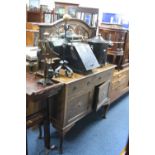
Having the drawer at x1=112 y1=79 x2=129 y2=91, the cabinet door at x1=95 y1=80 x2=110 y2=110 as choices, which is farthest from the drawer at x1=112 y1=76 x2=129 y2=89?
the cabinet door at x1=95 y1=80 x2=110 y2=110

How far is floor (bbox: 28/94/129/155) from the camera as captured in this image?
193cm

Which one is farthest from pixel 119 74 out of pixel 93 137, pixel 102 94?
pixel 93 137

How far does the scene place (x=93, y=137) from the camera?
217 centimetres

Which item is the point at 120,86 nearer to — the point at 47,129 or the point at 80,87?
the point at 80,87

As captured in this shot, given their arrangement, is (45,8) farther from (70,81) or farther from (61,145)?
(61,145)

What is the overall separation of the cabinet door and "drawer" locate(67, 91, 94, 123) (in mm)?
90

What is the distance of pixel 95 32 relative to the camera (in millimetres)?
2510

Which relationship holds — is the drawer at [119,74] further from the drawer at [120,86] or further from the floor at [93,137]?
the floor at [93,137]

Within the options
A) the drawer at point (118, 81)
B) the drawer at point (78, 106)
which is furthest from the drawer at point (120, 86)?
the drawer at point (78, 106)

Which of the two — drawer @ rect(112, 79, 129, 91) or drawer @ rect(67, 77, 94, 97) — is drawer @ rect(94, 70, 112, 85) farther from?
drawer @ rect(112, 79, 129, 91)

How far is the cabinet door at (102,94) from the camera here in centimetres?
216

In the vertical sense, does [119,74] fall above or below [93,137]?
above

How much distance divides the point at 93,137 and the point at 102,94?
533 mm
